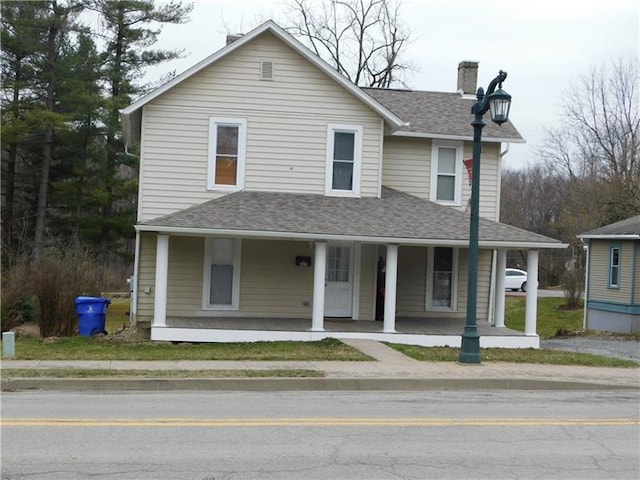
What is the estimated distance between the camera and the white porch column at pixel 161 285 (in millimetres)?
17484

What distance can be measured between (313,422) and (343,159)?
38.4 feet

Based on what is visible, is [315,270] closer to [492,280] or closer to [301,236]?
[301,236]

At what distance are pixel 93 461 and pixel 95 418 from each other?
2155 millimetres

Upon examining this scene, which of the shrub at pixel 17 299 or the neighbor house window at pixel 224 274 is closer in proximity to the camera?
the shrub at pixel 17 299

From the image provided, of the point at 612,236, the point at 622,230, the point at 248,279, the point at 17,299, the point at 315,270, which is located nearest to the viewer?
the point at 315,270

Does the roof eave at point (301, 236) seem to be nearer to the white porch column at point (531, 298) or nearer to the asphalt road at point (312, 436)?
the white porch column at point (531, 298)

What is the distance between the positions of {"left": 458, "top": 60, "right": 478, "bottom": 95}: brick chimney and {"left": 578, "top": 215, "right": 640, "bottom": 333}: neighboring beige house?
8007 mm

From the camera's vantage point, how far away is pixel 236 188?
64.5 feet

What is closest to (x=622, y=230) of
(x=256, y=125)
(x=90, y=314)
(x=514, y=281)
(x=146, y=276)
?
(x=256, y=125)

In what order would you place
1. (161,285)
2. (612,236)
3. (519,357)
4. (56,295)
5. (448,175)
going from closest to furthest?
(519,357)
(161,285)
(56,295)
(448,175)
(612,236)

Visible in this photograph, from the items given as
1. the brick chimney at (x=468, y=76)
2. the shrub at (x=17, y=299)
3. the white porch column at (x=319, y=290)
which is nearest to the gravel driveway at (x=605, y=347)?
the white porch column at (x=319, y=290)

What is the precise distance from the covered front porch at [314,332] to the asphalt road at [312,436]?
598 centimetres

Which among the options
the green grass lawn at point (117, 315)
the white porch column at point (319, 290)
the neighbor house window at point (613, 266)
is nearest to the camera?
the white porch column at point (319, 290)

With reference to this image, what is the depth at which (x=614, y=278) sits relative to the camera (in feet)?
96.3
